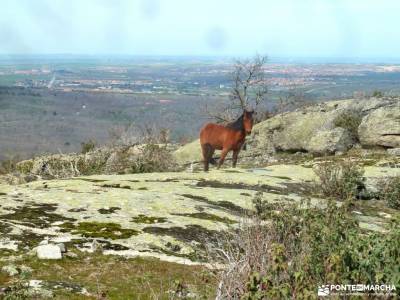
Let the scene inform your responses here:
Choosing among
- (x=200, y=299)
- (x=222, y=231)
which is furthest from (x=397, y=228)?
(x=222, y=231)

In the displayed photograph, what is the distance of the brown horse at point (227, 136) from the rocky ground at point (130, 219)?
1369 millimetres

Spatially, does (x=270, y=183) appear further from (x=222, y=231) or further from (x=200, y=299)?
(x=200, y=299)

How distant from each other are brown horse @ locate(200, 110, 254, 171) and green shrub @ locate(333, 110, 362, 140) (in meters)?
10.1

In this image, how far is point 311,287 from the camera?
5602mm

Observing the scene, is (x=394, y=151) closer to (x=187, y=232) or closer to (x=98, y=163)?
(x=98, y=163)

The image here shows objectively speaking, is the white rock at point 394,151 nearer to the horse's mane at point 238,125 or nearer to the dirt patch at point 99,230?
the horse's mane at point 238,125

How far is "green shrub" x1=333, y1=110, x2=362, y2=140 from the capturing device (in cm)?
2834

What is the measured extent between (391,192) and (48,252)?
10506mm

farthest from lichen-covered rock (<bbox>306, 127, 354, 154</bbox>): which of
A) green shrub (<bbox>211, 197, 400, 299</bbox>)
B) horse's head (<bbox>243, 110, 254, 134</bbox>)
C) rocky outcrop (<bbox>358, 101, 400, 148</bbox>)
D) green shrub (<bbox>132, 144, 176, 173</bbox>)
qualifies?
Result: green shrub (<bbox>211, 197, 400, 299</bbox>)

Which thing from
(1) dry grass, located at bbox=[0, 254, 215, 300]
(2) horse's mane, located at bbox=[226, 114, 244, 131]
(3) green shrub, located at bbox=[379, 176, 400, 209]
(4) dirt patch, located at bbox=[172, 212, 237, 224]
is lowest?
(3) green shrub, located at bbox=[379, 176, 400, 209]

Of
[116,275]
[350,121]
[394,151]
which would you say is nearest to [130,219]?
[116,275]

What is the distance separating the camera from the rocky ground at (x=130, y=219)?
8.89 meters

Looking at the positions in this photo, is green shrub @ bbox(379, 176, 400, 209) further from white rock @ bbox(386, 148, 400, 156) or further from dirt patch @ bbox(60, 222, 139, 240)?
white rock @ bbox(386, 148, 400, 156)

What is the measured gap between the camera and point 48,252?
9.23 meters
